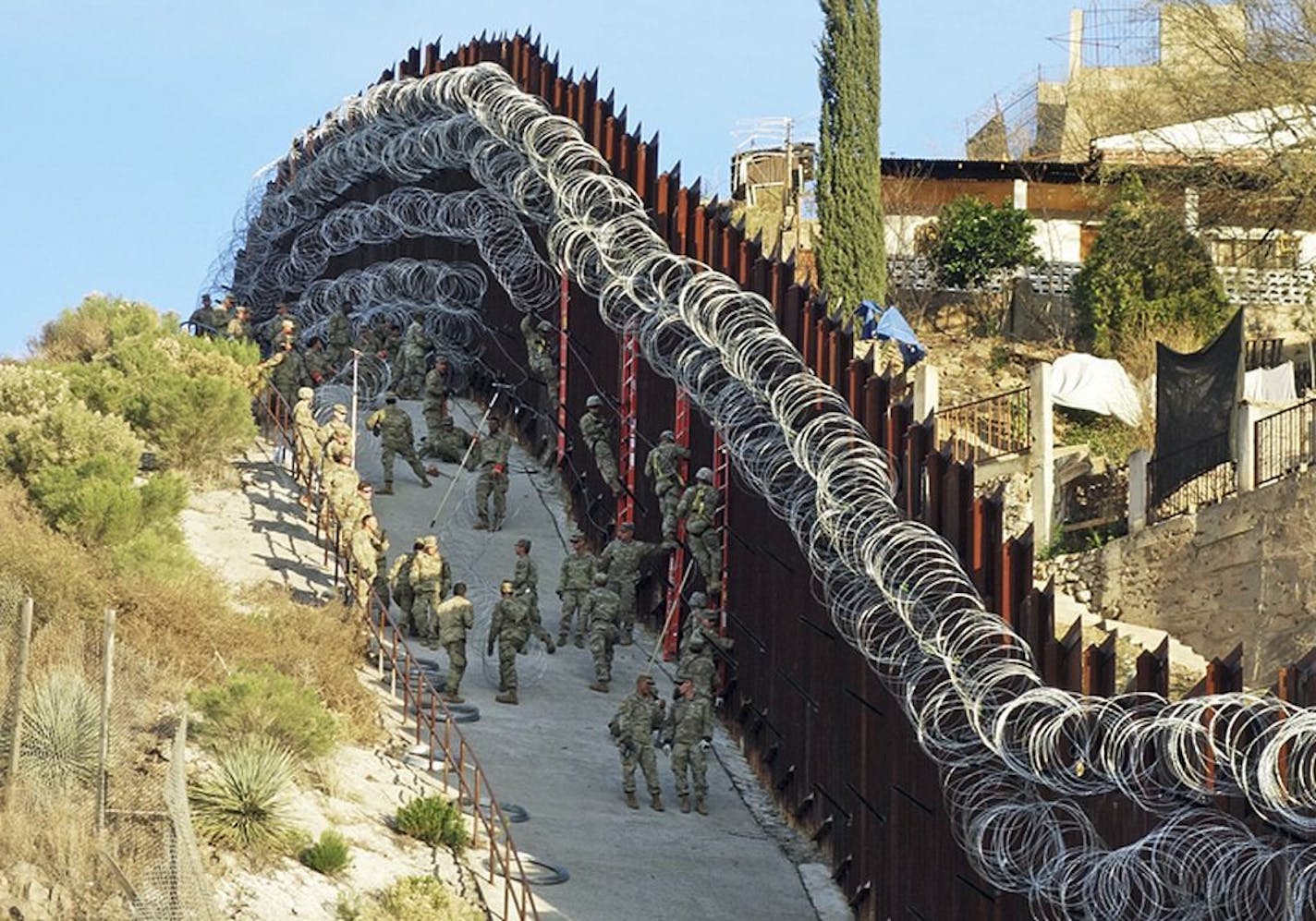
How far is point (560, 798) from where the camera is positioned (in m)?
26.8

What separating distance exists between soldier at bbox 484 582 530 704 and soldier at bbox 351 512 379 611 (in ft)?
6.57

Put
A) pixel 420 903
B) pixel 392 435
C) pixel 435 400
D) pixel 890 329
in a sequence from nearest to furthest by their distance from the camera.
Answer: pixel 420 903, pixel 392 435, pixel 435 400, pixel 890 329

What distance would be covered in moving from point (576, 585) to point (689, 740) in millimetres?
4408

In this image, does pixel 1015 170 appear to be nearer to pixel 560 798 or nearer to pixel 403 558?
pixel 403 558

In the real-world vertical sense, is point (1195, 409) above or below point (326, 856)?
above

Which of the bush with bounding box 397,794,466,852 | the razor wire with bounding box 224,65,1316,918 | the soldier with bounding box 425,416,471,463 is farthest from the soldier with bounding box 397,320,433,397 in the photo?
the bush with bounding box 397,794,466,852

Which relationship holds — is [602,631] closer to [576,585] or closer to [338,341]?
[576,585]

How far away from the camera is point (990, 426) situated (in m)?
40.2

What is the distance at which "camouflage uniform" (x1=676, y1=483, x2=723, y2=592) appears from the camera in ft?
99.8

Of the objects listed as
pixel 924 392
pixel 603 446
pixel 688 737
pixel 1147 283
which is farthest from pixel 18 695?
pixel 1147 283

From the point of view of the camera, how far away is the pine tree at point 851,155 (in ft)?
143

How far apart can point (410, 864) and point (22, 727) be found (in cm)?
366

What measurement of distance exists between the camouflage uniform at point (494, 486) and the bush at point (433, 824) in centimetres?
1039

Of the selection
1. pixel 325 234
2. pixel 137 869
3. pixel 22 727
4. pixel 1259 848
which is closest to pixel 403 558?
pixel 22 727
